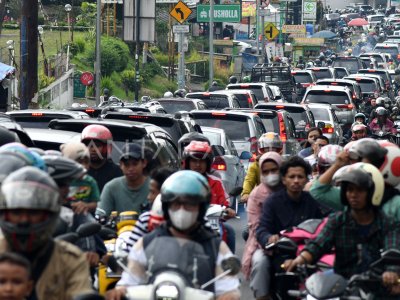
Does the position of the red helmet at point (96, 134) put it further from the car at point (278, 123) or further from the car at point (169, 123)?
the car at point (278, 123)

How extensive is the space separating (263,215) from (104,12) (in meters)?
60.5

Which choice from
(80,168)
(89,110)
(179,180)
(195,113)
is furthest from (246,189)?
(195,113)

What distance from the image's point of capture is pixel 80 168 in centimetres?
870

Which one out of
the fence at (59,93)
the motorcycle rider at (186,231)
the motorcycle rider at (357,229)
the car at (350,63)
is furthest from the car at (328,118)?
the car at (350,63)

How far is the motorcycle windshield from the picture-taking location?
7324 mm

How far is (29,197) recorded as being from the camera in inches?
247

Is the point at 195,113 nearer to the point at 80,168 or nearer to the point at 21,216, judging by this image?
the point at 80,168

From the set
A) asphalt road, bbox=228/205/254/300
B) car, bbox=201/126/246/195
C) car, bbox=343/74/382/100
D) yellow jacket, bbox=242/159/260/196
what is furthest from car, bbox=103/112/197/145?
car, bbox=343/74/382/100

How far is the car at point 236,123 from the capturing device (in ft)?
81.0

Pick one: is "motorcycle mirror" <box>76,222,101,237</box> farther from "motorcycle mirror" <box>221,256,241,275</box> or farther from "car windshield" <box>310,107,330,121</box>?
"car windshield" <box>310,107,330,121</box>

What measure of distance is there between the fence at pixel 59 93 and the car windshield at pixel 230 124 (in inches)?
809

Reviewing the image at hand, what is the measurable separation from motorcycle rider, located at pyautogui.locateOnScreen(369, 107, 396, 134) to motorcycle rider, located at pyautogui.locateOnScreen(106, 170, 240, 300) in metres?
22.1

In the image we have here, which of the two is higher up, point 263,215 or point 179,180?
point 179,180

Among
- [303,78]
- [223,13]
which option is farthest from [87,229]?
[223,13]
